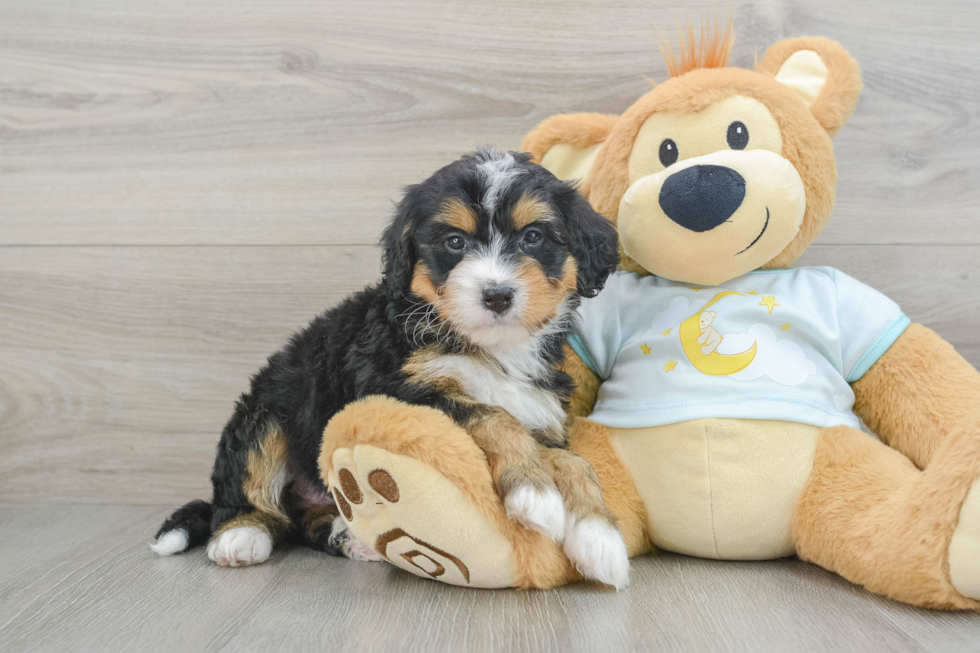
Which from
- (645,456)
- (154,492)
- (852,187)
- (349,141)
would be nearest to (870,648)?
(645,456)

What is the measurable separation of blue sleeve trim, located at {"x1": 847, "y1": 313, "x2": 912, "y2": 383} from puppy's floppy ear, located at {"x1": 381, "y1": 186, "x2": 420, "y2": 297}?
40.8 inches

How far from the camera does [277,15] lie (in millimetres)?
2143

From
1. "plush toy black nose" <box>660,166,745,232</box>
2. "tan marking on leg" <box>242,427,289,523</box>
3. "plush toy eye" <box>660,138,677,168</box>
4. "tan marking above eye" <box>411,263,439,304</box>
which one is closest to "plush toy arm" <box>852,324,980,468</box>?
"plush toy black nose" <box>660,166,745,232</box>

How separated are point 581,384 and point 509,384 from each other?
316 mm

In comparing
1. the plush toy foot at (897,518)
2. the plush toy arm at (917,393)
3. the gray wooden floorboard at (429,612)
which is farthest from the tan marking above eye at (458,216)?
the plush toy arm at (917,393)

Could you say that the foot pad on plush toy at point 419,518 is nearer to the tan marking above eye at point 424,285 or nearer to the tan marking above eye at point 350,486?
the tan marking above eye at point 350,486

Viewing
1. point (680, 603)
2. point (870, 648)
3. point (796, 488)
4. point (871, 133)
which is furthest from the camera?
point (871, 133)

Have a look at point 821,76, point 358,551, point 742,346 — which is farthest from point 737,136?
point 358,551

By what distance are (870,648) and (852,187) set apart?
1430 millimetres

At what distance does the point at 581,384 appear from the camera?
5.79 feet

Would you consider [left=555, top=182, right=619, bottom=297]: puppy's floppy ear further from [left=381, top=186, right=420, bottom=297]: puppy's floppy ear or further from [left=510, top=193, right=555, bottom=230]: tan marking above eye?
[left=381, top=186, right=420, bottom=297]: puppy's floppy ear

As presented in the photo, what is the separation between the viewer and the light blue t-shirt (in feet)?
5.04

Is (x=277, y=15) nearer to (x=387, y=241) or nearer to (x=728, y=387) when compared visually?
(x=387, y=241)

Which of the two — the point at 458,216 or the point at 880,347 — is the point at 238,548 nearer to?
the point at 458,216
